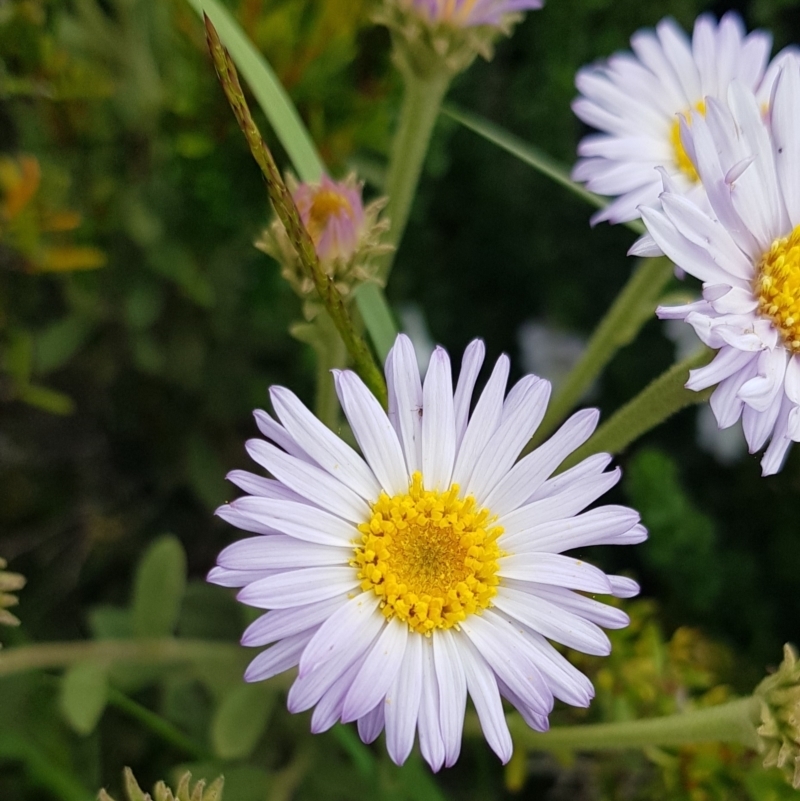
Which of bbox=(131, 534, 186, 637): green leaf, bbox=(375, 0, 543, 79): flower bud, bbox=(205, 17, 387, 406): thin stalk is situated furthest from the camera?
bbox=(131, 534, 186, 637): green leaf

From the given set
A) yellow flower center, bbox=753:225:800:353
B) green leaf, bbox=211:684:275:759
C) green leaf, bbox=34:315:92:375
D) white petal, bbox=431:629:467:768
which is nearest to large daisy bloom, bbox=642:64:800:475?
yellow flower center, bbox=753:225:800:353

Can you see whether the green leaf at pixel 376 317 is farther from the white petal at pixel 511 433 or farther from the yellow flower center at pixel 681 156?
the yellow flower center at pixel 681 156

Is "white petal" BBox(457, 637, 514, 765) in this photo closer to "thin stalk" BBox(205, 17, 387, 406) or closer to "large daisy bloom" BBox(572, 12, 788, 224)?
"thin stalk" BBox(205, 17, 387, 406)

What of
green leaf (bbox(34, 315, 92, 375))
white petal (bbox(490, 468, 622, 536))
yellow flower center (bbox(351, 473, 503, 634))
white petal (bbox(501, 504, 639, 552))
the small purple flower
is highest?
green leaf (bbox(34, 315, 92, 375))

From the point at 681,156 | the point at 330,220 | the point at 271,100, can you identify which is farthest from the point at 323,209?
the point at 681,156

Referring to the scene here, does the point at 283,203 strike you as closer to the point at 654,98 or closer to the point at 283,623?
the point at 283,623

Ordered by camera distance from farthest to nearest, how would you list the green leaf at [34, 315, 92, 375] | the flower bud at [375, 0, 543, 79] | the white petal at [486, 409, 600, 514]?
the green leaf at [34, 315, 92, 375], the flower bud at [375, 0, 543, 79], the white petal at [486, 409, 600, 514]

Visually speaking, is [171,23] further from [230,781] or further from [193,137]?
[230,781]
